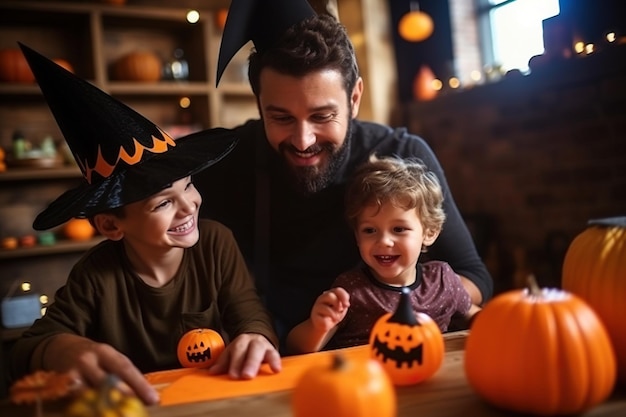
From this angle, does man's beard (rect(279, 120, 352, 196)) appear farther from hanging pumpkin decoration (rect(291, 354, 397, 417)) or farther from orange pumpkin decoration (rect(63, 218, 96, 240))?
orange pumpkin decoration (rect(63, 218, 96, 240))

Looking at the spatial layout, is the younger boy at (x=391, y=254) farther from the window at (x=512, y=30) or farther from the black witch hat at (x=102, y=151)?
the window at (x=512, y=30)

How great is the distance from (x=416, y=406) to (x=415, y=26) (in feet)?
11.7

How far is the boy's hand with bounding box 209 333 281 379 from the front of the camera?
998 millimetres

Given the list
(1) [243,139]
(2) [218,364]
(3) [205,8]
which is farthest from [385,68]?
(2) [218,364]

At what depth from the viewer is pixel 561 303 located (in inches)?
31.5

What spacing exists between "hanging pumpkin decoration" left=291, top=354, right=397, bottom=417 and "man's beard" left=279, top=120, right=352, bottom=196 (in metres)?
0.95

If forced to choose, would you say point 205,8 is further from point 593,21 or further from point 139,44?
point 593,21

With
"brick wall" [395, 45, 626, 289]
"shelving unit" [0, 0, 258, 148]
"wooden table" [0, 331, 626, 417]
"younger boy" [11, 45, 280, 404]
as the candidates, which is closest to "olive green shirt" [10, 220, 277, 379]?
"younger boy" [11, 45, 280, 404]

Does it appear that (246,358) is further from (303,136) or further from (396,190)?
(303,136)

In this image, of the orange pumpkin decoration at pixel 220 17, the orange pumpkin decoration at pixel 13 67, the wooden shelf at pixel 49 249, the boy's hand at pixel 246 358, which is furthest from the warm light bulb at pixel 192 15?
the boy's hand at pixel 246 358

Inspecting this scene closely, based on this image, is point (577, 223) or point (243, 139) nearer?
point (243, 139)

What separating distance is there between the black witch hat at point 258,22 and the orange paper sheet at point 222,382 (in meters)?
0.76

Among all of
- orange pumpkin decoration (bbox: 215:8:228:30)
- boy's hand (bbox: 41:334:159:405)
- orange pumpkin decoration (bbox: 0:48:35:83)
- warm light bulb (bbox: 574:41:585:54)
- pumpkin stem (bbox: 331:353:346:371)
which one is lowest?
boy's hand (bbox: 41:334:159:405)

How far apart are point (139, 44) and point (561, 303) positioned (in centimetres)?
383
